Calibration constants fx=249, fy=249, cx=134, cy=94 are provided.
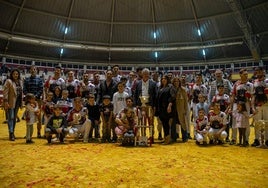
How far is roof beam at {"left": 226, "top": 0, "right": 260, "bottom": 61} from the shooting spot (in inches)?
805

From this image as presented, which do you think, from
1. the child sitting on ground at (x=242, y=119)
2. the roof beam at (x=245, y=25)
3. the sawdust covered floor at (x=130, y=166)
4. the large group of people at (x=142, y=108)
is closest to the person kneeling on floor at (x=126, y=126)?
the large group of people at (x=142, y=108)

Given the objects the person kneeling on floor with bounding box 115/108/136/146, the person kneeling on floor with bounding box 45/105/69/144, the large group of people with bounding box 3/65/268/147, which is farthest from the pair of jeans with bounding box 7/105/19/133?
the person kneeling on floor with bounding box 115/108/136/146

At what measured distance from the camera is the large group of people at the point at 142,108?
7309mm

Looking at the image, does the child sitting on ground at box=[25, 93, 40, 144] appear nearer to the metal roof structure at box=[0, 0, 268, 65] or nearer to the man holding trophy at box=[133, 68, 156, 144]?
the man holding trophy at box=[133, 68, 156, 144]

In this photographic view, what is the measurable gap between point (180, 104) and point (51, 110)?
4.24 metres

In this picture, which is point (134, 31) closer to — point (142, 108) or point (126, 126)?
point (142, 108)

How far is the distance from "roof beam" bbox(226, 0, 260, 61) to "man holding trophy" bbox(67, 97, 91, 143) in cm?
1665

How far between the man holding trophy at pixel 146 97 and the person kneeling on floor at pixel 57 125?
2.31 m

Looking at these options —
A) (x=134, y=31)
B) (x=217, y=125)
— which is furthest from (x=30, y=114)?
(x=134, y=31)

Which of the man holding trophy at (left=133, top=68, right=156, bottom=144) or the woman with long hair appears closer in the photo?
the man holding trophy at (left=133, top=68, right=156, bottom=144)

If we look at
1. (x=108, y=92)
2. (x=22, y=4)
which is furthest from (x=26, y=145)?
(x=22, y=4)

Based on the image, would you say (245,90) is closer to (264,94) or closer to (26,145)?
(264,94)

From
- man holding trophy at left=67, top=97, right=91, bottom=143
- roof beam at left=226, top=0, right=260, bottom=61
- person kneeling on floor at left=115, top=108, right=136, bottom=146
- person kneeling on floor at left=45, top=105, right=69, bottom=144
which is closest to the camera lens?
person kneeling on floor at left=115, top=108, right=136, bottom=146

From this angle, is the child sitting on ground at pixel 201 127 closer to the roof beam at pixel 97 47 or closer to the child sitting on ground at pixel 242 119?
the child sitting on ground at pixel 242 119
